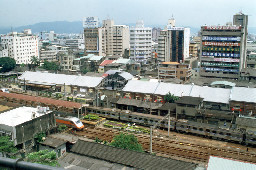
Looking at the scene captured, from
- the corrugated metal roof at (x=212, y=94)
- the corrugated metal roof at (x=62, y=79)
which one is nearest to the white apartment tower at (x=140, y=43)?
the corrugated metal roof at (x=62, y=79)

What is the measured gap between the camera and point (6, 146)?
1866cm

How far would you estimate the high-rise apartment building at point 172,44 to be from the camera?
6456 cm

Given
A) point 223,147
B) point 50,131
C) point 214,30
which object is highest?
point 214,30

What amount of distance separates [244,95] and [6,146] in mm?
26177

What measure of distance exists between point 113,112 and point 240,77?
2733 cm

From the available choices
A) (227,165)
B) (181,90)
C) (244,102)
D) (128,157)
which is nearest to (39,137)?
(128,157)

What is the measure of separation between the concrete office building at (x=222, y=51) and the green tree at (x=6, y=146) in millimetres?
38372

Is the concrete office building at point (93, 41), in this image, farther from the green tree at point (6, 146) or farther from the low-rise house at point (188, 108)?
the green tree at point (6, 146)

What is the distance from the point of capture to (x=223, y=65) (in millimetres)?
48469

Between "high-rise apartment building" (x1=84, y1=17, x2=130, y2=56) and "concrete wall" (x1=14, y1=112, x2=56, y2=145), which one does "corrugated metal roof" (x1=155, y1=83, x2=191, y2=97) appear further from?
"high-rise apartment building" (x1=84, y1=17, x2=130, y2=56)

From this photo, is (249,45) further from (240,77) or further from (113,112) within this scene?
(113,112)

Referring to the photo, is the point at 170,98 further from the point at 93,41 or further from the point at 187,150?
the point at 93,41

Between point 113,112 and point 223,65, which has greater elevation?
point 223,65

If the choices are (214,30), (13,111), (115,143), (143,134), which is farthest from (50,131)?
(214,30)
